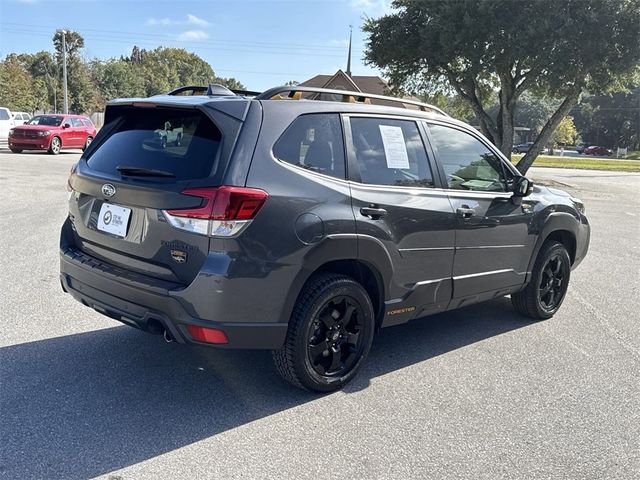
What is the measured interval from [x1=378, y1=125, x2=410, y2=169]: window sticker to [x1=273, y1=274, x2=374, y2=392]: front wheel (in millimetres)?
926

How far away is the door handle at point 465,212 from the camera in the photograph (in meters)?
4.31

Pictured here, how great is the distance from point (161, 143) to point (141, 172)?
232 mm

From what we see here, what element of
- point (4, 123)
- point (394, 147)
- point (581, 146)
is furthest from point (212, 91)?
point (581, 146)

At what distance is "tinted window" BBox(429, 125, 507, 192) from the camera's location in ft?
14.4

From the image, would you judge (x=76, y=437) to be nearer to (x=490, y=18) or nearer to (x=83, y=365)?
(x=83, y=365)

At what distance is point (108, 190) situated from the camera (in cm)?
352

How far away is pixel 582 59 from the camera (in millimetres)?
19062

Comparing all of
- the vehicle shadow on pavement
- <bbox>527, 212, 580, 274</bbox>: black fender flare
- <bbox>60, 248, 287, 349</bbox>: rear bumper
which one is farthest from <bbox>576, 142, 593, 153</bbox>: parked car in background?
<bbox>60, 248, 287, 349</bbox>: rear bumper

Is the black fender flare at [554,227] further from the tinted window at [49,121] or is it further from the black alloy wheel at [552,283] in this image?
the tinted window at [49,121]

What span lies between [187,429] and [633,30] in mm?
20671

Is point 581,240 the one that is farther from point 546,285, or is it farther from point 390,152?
point 390,152

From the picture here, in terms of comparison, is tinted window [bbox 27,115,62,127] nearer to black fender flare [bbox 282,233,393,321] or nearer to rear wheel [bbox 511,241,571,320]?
rear wheel [bbox 511,241,571,320]

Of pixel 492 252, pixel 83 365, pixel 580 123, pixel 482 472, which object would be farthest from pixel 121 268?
pixel 580 123

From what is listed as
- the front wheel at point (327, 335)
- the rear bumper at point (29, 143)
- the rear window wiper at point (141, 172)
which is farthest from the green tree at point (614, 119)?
the rear window wiper at point (141, 172)
